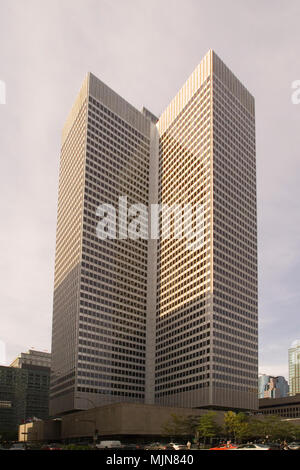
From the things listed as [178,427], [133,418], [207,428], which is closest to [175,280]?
[133,418]

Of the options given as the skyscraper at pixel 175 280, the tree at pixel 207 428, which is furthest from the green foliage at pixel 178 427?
the skyscraper at pixel 175 280

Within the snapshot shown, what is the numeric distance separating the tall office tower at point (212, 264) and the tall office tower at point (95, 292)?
10.7 metres

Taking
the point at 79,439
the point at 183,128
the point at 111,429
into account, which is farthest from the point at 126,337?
the point at 183,128

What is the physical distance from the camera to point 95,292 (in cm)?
17700

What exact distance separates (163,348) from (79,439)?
47.0 meters

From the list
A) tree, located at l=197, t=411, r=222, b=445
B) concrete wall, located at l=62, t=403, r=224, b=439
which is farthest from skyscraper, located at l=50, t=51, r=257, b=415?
tree, located at l=197, t=411, r=222, b=445

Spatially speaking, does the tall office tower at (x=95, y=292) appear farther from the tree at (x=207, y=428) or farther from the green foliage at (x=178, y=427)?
the tree at (x=207, y=428)

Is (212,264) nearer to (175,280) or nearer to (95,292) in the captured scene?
(175,280)

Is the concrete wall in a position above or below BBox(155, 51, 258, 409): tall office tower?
below

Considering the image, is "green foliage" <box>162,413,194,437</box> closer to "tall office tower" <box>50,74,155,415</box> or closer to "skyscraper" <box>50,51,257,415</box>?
"skyscraper" <box>50,51,257,415</box>

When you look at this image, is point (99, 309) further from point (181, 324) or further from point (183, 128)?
point (183, 128)

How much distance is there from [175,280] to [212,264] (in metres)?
26.3

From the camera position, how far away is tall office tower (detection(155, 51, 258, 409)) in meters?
161

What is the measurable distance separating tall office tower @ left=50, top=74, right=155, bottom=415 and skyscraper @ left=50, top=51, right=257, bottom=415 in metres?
0.40
